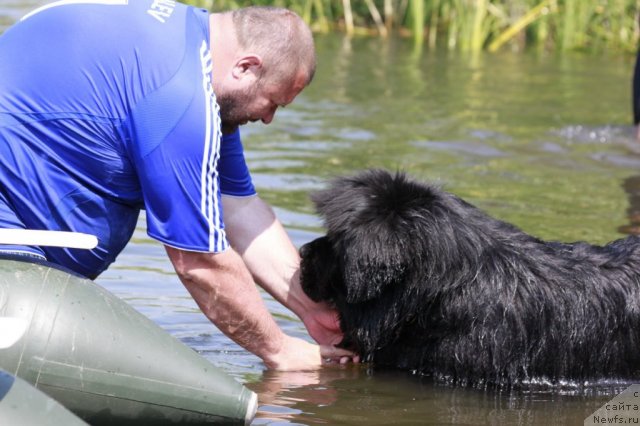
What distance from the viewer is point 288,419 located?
186 inches

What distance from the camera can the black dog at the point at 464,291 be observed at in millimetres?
4992

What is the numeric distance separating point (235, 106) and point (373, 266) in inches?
35.7

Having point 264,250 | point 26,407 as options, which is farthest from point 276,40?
point 26,407

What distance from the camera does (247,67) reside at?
4688 millimetres

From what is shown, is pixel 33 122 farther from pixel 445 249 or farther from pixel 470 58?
pixel 470 58

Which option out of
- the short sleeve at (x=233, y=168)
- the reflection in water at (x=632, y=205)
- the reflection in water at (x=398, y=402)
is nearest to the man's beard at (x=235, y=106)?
the short sleeve at (x=233, y=168)

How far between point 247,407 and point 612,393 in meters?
1.87

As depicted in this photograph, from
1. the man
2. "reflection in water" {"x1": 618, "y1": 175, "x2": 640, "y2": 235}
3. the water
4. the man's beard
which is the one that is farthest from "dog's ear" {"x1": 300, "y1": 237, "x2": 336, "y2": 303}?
"reflection in water" {"x1": 618, "y1": 175, "x2": 640, "y2": 235}

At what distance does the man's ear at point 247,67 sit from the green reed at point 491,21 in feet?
39.6

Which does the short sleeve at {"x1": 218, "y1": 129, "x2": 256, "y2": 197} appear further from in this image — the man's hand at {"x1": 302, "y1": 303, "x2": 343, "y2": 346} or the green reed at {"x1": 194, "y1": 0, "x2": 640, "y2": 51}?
the green reed at {"x1": 194, "y1": 0, "x2": 640, "y2": 51}

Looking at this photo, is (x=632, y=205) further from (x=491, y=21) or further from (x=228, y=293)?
(x=491, y=21)

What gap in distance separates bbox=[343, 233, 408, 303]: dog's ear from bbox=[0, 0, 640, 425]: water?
50 cm

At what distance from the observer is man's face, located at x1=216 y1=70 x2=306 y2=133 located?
474 centimetres

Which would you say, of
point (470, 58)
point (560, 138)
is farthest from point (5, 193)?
point (470, 58)
